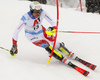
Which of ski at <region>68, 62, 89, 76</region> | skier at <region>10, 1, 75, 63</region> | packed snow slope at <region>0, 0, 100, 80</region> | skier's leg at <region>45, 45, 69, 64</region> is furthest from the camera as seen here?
skier's leg at <region>45, 45, 69, 64</region>

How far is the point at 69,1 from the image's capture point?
829 inches

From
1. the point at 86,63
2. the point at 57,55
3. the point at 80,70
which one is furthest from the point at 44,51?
the point at 80,70

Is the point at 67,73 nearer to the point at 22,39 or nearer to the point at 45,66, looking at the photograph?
the point at 45,66

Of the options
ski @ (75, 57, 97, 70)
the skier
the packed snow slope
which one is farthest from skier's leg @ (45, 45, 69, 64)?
ski @ (75, 57, 97, 70)

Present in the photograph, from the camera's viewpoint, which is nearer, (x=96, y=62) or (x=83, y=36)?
(x=96, y=62)

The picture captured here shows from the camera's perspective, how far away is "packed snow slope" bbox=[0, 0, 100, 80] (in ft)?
9.87

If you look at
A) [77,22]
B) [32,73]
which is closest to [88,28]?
[77,22]

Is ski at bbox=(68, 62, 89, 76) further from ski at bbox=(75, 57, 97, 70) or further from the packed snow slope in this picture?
ski at bbox=(75, 57, 97, 70)

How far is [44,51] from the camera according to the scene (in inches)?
182

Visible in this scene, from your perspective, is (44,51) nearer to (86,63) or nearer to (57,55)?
(57,55)

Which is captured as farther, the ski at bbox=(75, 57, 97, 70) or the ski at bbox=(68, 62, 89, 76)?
the ski at bbox=(75, 57, 97, 70)

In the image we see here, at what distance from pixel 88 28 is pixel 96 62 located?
2322 millimetres

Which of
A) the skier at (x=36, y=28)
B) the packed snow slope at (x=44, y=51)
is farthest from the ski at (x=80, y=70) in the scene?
the skier at (x=36, y=28)

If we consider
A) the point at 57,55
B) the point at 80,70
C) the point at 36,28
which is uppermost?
the point at 36,28
